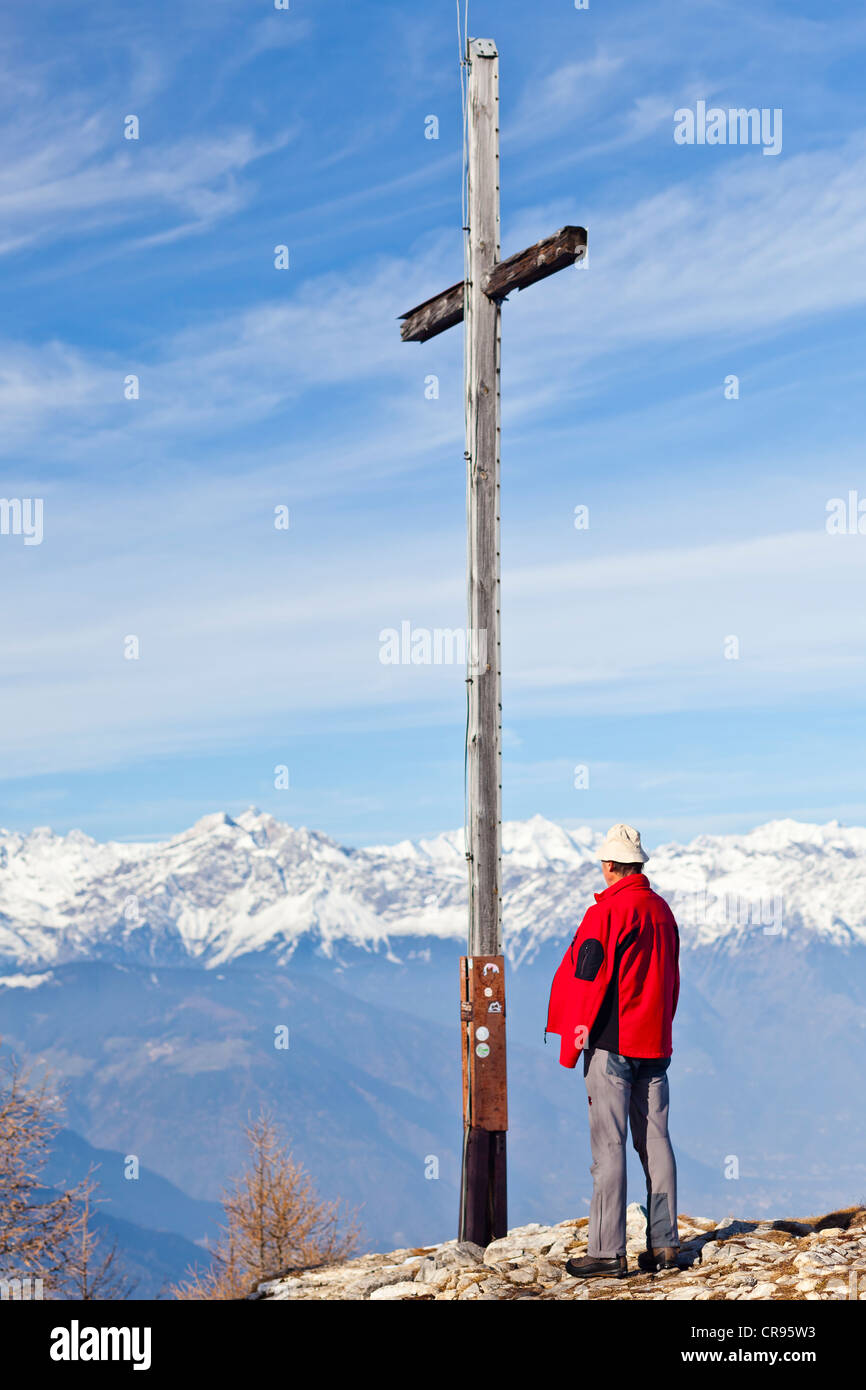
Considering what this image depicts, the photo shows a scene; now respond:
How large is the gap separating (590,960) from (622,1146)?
4.17 feet

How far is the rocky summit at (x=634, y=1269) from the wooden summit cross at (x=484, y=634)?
0.60 metres

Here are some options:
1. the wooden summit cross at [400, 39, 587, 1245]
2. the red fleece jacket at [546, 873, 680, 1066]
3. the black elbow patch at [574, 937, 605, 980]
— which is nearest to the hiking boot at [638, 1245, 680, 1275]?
the red fleece jacket at [546, 873, 680, 1066]

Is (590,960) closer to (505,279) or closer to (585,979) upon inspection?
(585,979)

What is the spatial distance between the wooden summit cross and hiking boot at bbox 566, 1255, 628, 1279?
4.77 feet

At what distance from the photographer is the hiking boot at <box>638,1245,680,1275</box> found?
29.3 feet

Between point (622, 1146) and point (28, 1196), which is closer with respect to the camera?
point (622, 1146)

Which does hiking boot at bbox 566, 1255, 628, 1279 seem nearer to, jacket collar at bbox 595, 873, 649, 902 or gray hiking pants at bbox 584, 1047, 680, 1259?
gray hiking pants at bbox 584, 1047, 680, 1259

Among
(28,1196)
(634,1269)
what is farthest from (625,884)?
(28,1196)

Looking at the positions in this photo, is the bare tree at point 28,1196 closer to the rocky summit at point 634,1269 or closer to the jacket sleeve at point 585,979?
the rocky summit at point 634,1269

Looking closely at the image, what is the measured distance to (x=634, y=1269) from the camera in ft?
30.4

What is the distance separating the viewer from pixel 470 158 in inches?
452
